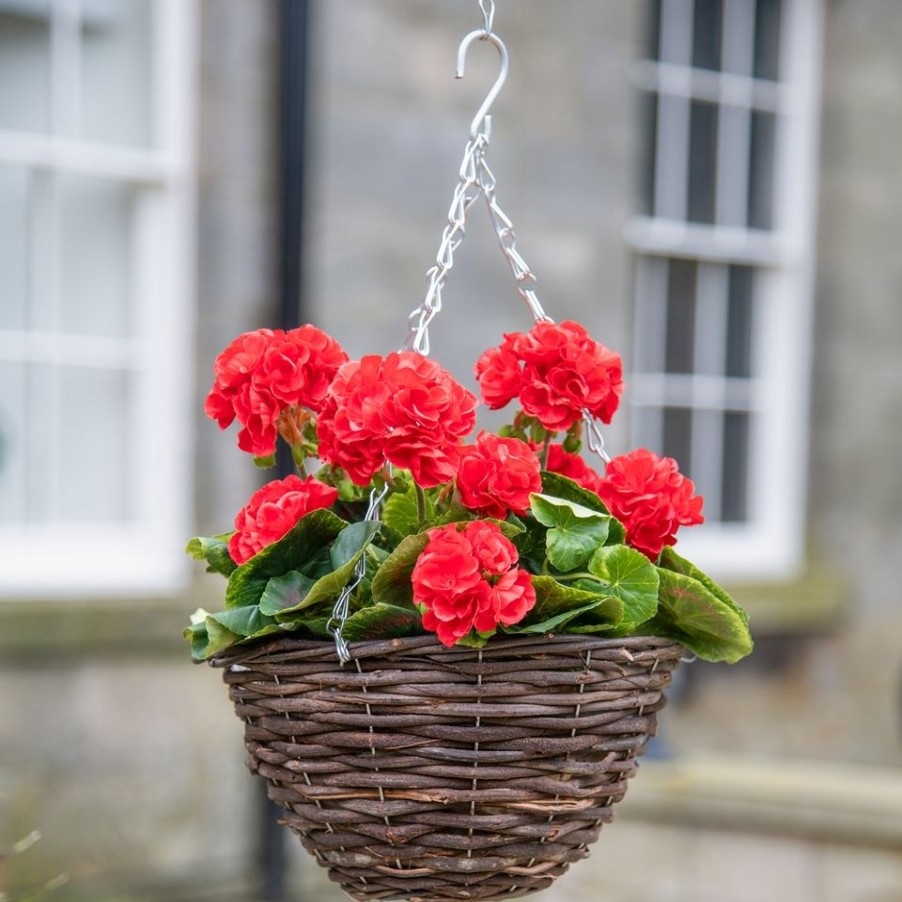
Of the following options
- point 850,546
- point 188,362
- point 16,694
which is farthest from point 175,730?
point 850,546

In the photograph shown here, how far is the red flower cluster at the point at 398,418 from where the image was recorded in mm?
1147

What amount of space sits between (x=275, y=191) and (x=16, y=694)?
57.7 inches

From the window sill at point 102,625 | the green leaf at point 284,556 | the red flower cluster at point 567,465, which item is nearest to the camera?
the green leaf at point 284,556

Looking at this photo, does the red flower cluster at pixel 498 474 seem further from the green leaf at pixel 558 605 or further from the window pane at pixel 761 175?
the window pane at pixel 761 175

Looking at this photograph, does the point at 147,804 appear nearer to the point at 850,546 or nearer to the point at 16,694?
the point at 16,694

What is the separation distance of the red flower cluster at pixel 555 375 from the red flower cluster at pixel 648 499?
0.19 ft

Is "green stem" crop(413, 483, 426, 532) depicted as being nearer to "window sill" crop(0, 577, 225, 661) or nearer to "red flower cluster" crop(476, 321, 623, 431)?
"red flower cluster" crop(476, 321, 623, 431)

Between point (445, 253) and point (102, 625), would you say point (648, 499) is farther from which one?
point (102, 625)

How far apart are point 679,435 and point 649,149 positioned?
3.32 feet

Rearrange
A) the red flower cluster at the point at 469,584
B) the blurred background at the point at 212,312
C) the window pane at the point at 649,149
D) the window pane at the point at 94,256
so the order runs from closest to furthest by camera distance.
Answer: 1. the red flower cluster at the point at 469,584
2. the blurred background at the point at 212,312
3. the window pane at the point at 94,256
4. the window pane at the point at 649,149

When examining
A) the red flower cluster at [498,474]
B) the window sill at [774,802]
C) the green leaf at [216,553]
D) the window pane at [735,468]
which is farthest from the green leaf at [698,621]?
the window pane at [735,468]

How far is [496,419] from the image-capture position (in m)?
3.96

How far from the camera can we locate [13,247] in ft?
11.3

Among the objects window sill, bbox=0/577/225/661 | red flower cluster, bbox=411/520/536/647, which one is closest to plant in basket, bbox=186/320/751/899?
red flower cluster, bbox=411/520/536/647
